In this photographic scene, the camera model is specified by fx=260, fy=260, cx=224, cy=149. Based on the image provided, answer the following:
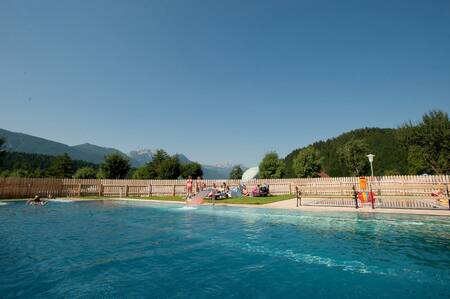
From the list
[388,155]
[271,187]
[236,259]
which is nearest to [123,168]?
[271,187]

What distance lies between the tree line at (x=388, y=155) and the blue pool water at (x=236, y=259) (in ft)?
102

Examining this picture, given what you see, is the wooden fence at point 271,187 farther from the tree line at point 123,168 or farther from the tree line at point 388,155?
the tree line at point 123,168

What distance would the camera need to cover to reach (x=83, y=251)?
9.09 m

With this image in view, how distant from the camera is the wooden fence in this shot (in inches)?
875

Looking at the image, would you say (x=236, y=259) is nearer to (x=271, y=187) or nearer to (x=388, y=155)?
(x=271, y=187)

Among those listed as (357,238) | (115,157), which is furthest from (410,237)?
(115,157)

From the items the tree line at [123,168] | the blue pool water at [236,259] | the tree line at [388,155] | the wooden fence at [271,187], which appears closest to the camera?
the blue pool water at [236,259]

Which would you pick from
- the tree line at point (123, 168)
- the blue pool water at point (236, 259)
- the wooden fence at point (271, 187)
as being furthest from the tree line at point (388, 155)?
the blue pool water at point (236, 259)

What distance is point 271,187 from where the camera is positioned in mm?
30438

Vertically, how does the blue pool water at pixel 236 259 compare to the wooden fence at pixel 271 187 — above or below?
below

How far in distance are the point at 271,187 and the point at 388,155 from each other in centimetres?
7844

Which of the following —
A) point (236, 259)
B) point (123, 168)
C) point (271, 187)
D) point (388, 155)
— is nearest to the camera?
point (236, 259)

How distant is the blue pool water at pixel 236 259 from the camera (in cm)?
589

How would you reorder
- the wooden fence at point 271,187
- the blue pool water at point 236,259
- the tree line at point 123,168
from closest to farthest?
the blue pool water at point 236,259, the wooden fence at point 271,187, the tree line at point 123,168
